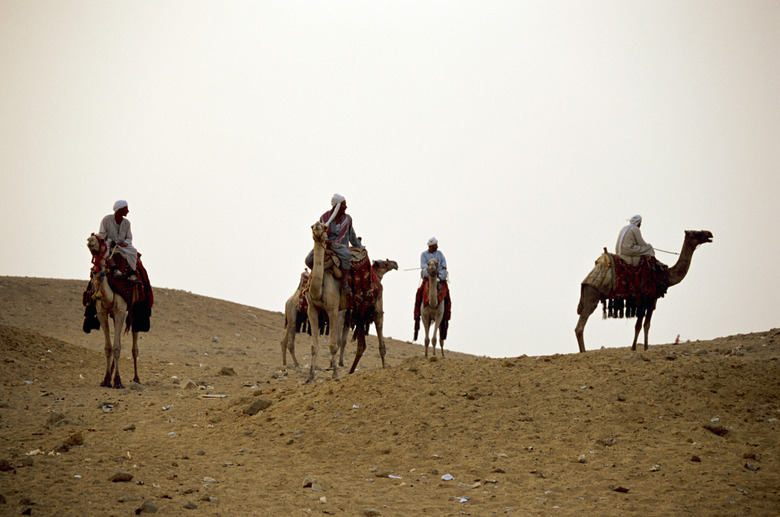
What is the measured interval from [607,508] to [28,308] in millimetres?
23838

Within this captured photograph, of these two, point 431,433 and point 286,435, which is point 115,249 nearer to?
→ point 286,435

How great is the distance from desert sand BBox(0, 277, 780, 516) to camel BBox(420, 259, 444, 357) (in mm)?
6196

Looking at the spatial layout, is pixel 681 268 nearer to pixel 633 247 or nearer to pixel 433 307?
pixel 633 247

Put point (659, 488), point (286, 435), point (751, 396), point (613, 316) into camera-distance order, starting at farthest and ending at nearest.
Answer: point (613, 316), point (751, 396), point (286, 435), point (659, 488)

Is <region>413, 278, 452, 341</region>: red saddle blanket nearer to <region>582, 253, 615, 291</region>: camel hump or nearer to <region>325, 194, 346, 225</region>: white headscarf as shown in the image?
<region>582, 253, 615, 291</region>: camel hump

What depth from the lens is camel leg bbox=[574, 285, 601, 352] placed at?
48.2ft

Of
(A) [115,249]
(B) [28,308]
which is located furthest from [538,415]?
(B) [28,308]

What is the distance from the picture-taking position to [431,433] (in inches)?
382

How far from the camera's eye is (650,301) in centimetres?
1493

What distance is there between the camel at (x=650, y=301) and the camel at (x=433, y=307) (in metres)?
4.75

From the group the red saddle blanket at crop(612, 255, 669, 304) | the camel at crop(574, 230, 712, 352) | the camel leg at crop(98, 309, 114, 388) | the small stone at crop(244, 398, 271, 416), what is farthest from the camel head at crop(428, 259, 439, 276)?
the small stone at crop(244, 398, 271, 416)

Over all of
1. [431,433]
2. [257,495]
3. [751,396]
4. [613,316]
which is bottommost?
[257,495]

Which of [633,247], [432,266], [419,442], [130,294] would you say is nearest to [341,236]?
[130,294]

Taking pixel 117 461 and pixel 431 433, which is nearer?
pixel 117 461
